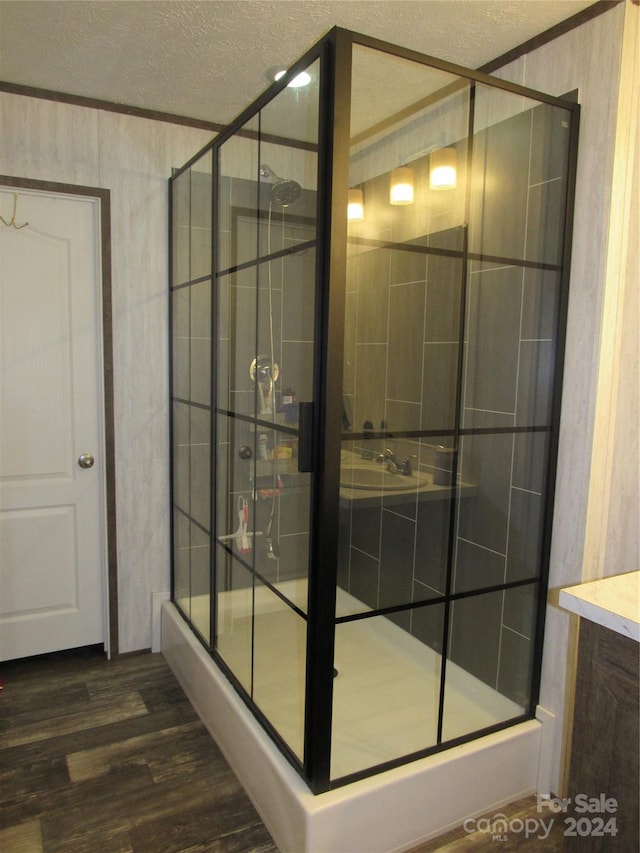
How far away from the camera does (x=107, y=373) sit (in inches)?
111

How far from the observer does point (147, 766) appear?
2.22m

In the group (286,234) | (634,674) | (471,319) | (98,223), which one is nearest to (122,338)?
(98,223)

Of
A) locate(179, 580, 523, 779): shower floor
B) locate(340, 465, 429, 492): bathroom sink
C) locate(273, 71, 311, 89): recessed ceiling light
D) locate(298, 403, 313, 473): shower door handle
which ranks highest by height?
locate(273, 71, 311, 89): recessed ceiling light

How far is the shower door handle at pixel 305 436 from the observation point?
1.64 metres

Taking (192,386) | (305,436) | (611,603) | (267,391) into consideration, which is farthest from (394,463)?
(192,386)

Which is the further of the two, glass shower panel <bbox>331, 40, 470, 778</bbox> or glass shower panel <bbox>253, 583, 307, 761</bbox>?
glass shower panel <bbox>253, 583, 307, 761</bbox>

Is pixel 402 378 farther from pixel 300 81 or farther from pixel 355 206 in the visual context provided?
pixel 300 81

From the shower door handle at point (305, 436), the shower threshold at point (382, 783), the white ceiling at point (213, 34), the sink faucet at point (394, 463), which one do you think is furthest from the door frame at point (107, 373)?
the sink faucet at point (394, 463)

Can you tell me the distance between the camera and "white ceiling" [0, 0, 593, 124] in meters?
1.90

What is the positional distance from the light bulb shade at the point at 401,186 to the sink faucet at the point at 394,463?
696 millimetres

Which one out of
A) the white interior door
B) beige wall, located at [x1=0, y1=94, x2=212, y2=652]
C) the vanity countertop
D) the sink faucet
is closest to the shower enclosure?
the sink faucet

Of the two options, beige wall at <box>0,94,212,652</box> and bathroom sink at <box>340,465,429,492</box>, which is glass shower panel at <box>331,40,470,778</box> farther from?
beige wall at <box>0,94,212,652</box>

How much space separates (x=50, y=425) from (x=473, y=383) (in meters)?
1.91

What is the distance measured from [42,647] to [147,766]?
950mm
